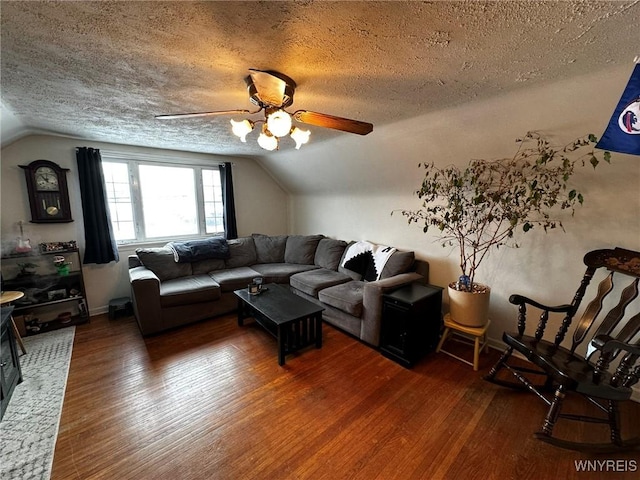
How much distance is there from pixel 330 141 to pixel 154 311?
9.01ft

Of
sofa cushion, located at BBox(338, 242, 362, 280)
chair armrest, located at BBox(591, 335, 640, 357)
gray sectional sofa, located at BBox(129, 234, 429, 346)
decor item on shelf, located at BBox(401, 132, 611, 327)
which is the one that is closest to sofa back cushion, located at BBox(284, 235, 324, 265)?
gray sectional sofa, located at BBox(129, 234, 429, 346)

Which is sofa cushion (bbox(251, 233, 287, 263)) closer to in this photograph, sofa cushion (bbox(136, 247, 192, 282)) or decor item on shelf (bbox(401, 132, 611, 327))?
sofa cushion (bbox(136, 247, 192, 282))

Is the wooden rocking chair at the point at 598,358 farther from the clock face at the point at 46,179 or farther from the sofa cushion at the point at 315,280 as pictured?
the clock face at the point at 46,179

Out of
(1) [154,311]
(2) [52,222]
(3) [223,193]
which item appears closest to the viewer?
(1) [154,311]

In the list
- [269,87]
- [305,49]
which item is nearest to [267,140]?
[269,87]

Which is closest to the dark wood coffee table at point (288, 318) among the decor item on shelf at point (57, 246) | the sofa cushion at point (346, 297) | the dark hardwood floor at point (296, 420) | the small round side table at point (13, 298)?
the dark hardwood floor at point (296, 420)

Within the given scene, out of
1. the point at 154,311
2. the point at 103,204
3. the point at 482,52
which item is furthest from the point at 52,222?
the point at 482,52

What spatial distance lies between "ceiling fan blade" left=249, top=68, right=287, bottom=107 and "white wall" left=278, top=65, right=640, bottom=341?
131cm

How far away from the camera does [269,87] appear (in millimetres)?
1501

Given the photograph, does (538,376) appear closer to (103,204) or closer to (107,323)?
(107,323)

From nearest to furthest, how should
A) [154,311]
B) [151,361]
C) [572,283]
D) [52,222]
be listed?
[572,283] < [151,361] < [154,311] < [52,222]

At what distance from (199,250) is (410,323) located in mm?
2829

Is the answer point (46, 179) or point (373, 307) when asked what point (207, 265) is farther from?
point (373, 307)

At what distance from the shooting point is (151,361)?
2361 millimetres
